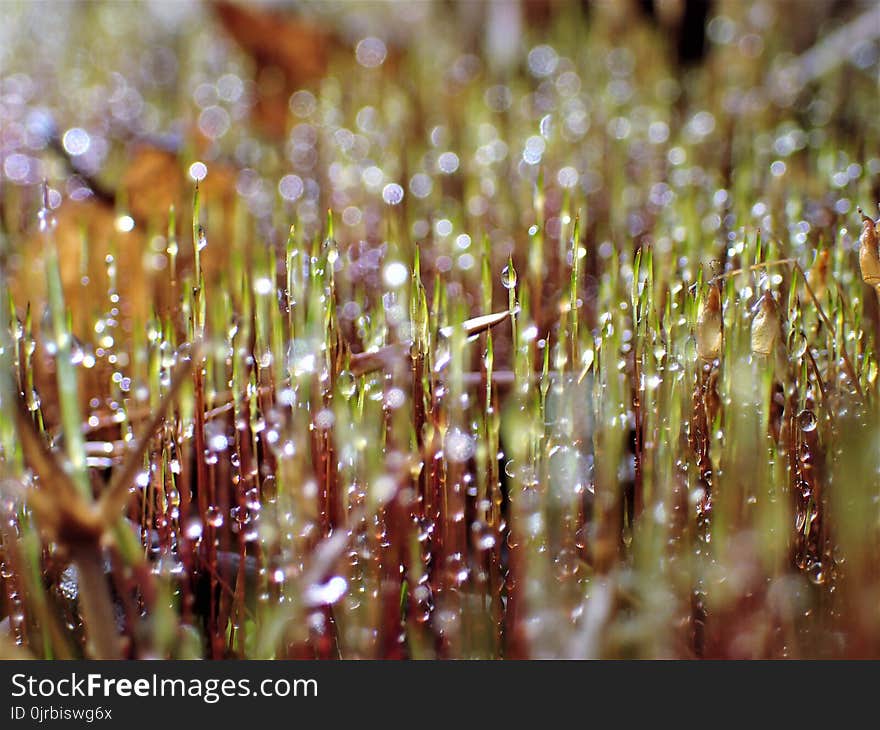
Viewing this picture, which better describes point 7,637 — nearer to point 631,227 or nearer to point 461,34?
point 631,227

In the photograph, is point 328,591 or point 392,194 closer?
point 328,591

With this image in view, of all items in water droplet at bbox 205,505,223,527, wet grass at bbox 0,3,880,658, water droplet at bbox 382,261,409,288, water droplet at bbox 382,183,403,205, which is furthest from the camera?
water droplet at bbox 382,183,403,205

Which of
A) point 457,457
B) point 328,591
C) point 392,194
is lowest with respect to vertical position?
point 328,591

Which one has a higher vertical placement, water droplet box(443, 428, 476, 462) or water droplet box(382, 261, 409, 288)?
water droplet box(382, 261, 409, 288)

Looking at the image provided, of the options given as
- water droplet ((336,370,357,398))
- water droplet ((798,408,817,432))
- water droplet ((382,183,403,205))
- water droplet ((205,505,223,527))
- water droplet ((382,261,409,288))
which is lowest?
water droplet ((205,505,223,527))

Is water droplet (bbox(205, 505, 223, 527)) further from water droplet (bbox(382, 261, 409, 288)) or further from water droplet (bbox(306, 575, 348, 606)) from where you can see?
water droplet (bbox(382, 261, 409, 288))

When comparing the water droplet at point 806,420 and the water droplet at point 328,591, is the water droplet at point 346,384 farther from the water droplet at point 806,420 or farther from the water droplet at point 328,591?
the water droplet at point 806,420

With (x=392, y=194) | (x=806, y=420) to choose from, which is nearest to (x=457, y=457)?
(x=806, y=420)

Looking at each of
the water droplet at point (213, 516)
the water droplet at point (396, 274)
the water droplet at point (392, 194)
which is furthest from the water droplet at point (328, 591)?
the water droplet at point (392, 194)

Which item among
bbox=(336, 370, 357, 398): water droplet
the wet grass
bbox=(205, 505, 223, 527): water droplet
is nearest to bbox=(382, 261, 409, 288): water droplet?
the wet grass

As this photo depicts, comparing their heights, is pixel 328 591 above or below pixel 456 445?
below

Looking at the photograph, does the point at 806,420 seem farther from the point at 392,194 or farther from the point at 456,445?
the point at 392,194

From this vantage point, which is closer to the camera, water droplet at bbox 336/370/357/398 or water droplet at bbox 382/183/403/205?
water droplet at bbox 336/370/357/398
